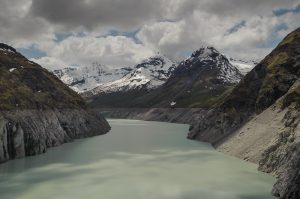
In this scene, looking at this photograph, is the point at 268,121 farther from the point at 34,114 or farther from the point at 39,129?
the point at 34,114

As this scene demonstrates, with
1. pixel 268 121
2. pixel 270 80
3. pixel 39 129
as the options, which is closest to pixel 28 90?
pixel 39 129

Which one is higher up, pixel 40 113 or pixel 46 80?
pixel 46 80

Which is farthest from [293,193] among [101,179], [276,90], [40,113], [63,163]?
[40,113]

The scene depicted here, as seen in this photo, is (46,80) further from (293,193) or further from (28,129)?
(293,193)

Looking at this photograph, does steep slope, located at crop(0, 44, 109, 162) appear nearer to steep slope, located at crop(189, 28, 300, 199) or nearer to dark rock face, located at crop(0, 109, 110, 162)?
dark rock face, located at crop(0, 109, 110, 162)

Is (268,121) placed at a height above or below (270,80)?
below

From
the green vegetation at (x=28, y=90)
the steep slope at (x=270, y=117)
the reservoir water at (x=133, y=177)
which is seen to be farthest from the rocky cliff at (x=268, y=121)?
the green vegetation at (x=28, y=90)
